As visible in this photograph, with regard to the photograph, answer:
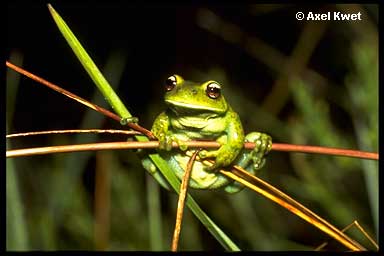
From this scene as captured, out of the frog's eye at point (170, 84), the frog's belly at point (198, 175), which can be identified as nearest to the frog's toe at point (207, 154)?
the frog's belly at point (198, 175)

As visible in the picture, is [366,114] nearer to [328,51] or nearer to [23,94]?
[328,51]

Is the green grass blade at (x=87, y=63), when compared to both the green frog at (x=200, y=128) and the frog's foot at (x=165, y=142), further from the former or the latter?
the green frog at (x=200, y=128)

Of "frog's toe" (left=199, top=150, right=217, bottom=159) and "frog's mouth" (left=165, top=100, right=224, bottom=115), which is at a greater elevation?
"frog's mouth" (left=165, top=100, right=224, bottom=115)

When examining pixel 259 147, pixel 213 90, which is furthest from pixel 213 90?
pixel 259 147

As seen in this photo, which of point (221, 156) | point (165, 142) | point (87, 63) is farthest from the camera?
point (221, 156)

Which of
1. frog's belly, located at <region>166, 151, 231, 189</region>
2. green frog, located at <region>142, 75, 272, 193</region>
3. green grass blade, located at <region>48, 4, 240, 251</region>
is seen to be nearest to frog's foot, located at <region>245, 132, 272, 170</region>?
green frog, located at <region>142, 75, 272, 193</region>

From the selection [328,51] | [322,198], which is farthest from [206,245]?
[328,51]

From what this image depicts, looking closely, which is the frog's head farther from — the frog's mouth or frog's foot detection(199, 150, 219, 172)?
frog's foot detection(199, 150, 219, 172)

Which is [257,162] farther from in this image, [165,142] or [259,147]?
[165,142]
